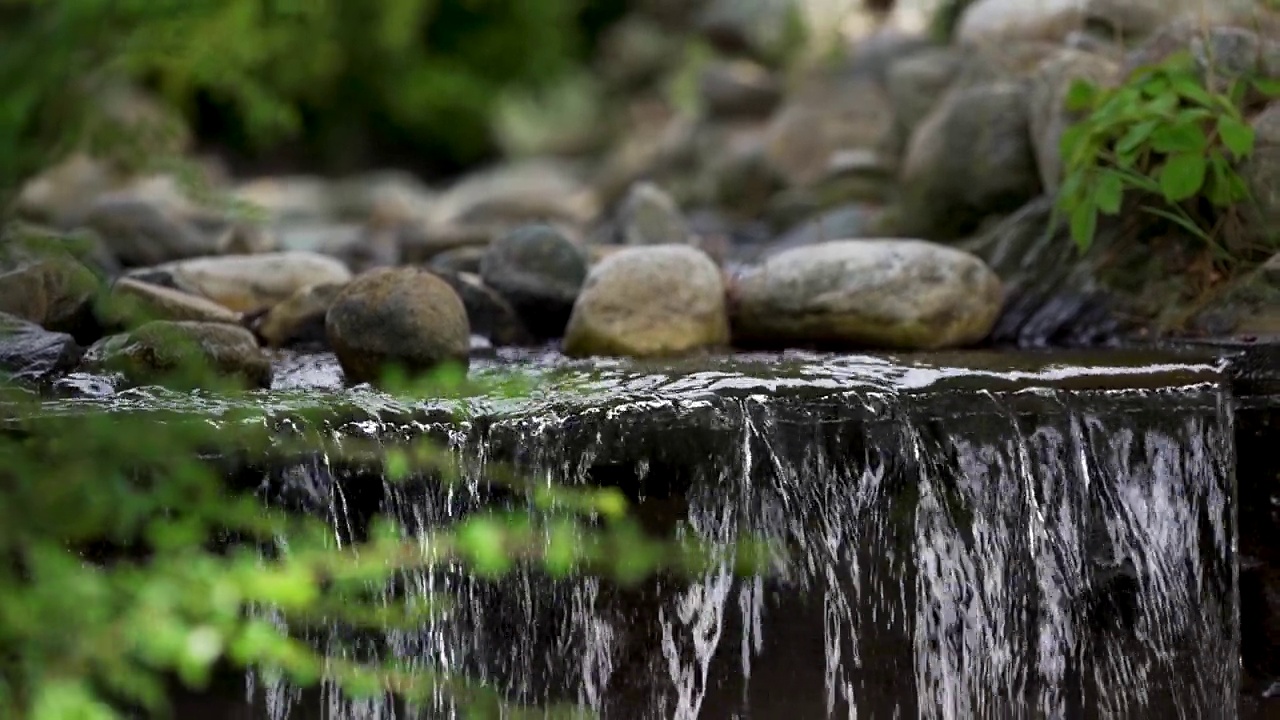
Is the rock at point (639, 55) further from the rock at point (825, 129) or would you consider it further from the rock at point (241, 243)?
the rock at point (241, 243)

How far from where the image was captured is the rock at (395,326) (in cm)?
300

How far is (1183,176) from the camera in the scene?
336 cm

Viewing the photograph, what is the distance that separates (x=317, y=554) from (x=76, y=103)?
56 centimetres

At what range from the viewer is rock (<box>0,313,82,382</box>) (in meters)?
2.85

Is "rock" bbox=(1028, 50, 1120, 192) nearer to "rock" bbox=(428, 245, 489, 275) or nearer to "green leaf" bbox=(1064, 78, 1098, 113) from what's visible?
"green leaf" bbox=(1064, 78, 1098, 113)

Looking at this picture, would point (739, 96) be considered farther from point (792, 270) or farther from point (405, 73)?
point (792, 270)

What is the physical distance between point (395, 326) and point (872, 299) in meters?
1.31

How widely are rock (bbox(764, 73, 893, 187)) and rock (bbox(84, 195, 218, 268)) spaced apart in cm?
333

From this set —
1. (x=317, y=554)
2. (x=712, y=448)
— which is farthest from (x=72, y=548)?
(x=317, y=554)

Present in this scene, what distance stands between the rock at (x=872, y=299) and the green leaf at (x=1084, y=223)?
0.32m

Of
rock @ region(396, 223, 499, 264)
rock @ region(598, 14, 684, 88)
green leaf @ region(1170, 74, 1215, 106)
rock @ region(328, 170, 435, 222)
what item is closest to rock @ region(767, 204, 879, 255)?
rock @ region(396, 223, 499, 264)

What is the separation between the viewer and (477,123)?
1552 centimetres

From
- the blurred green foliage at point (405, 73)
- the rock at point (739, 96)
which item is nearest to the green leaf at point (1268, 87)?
the rock at point (739, 96)

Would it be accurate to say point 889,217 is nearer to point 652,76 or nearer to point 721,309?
point 721,309
